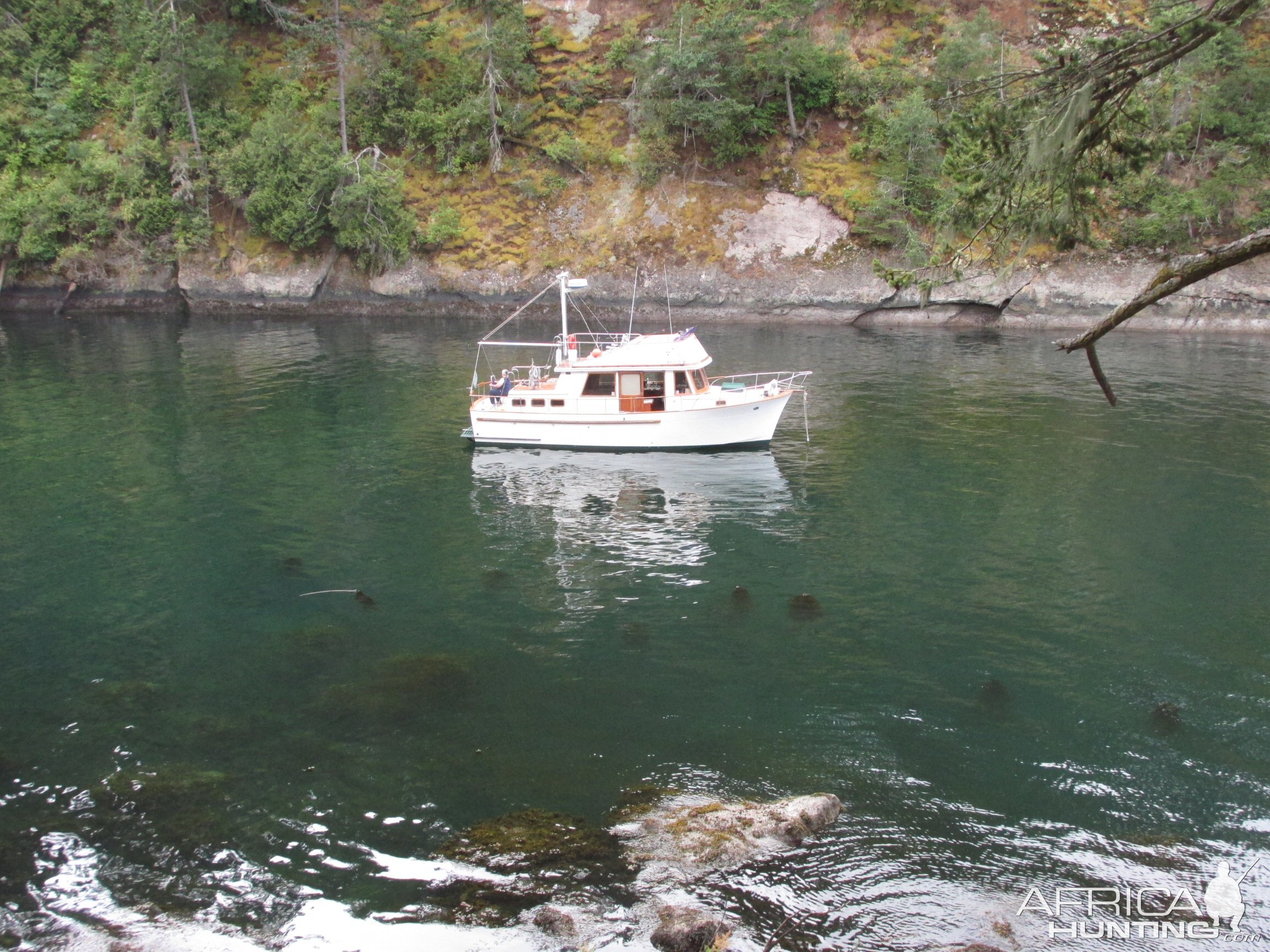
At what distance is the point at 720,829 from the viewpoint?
1317cm

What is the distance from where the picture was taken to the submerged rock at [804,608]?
20.7m

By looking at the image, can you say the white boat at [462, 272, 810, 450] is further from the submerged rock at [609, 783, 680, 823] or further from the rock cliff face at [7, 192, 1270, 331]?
the rock cliff face at [7, 192, 1270, 331]

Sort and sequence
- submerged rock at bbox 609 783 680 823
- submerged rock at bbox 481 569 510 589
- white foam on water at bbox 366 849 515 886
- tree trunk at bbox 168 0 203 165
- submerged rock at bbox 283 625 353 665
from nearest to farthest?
white foam on water at bbox 366 849 515 886, submerged rock at bbox 609 783 680 823, submerged rock at bbox 283 625 353 665, submerged rock at bbox 481 569 510 589, tree trunk at bbox 168 0 203 165

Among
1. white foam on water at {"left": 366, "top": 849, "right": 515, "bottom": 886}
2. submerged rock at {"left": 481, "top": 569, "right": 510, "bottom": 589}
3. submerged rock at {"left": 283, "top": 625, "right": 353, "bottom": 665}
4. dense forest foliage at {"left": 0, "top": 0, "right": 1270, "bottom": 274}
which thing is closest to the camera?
white foam on water at {"left": 366, "top": 849, "right": 515, "bottom": 886}

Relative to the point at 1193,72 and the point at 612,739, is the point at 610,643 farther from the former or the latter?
the point at 1193,72

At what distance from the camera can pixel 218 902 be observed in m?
12.2

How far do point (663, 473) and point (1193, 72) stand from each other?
1969 inches

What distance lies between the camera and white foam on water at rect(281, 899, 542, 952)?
36.6 ft

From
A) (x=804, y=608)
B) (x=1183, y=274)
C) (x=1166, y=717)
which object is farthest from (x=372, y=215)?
(x=1183, y=274)

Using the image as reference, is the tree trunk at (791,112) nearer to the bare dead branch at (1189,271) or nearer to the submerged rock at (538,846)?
the submerged rock at (538,846)

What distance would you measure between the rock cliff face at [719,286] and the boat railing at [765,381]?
18907 millimetres

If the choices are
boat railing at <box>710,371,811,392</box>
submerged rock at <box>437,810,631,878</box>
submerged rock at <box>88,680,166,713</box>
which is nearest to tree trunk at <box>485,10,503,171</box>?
boat railing at <box>710,371,811,392</box>

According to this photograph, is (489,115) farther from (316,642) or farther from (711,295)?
(316,642)

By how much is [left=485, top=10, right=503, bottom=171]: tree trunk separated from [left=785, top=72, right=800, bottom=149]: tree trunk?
20.8m
